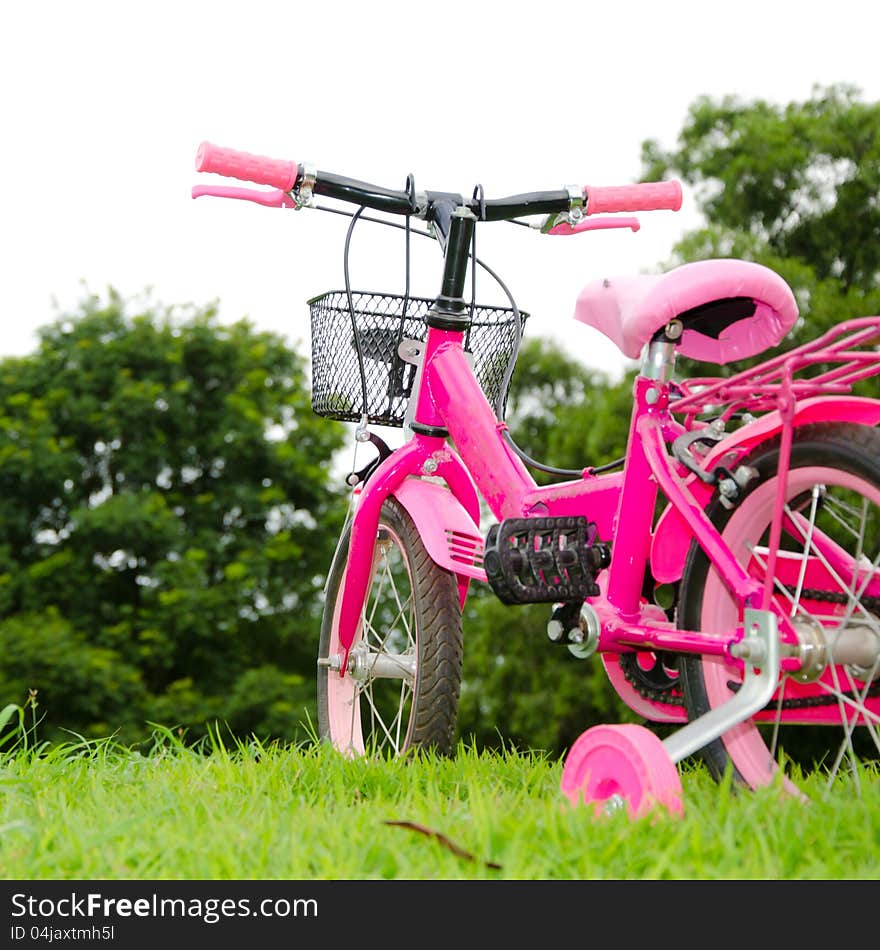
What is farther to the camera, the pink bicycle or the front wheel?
the front wheel

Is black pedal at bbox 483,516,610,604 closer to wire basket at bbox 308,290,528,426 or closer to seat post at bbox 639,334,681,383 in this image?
seat post at bbox 639,334,681,383

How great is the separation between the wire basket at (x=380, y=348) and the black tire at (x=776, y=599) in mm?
1034

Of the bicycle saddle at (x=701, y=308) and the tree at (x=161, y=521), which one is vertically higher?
the bicycle saddle at (x=701, y=308)

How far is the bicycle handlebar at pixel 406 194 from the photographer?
2959 millimetres

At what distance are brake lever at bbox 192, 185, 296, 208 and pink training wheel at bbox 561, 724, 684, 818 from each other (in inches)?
67.4

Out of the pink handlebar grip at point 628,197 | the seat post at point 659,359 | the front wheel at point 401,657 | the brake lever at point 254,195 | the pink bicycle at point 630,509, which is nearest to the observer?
the pink bicycle at point 630,509

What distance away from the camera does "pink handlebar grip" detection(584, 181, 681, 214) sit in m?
3.26

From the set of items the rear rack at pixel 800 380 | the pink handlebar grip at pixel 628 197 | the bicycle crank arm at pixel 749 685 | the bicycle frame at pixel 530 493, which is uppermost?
the pink handlebar grip at pixel 628 197

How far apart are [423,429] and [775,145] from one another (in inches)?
481

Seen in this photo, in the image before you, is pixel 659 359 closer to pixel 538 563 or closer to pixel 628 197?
pixel 538 563

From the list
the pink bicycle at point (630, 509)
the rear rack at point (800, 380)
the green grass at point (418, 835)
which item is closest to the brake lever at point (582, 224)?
the pink bicycle at point (630, 509)

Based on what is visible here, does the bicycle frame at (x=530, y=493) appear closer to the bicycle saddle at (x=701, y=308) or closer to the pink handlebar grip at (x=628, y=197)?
the bicycle saddle at (x=701, y=308)

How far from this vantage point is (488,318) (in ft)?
10.5

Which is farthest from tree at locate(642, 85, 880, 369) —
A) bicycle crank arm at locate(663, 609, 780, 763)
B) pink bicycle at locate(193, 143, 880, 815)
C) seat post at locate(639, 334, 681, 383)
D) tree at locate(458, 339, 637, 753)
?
bicycle crank arm at locate(663, 609, 780, 763)
